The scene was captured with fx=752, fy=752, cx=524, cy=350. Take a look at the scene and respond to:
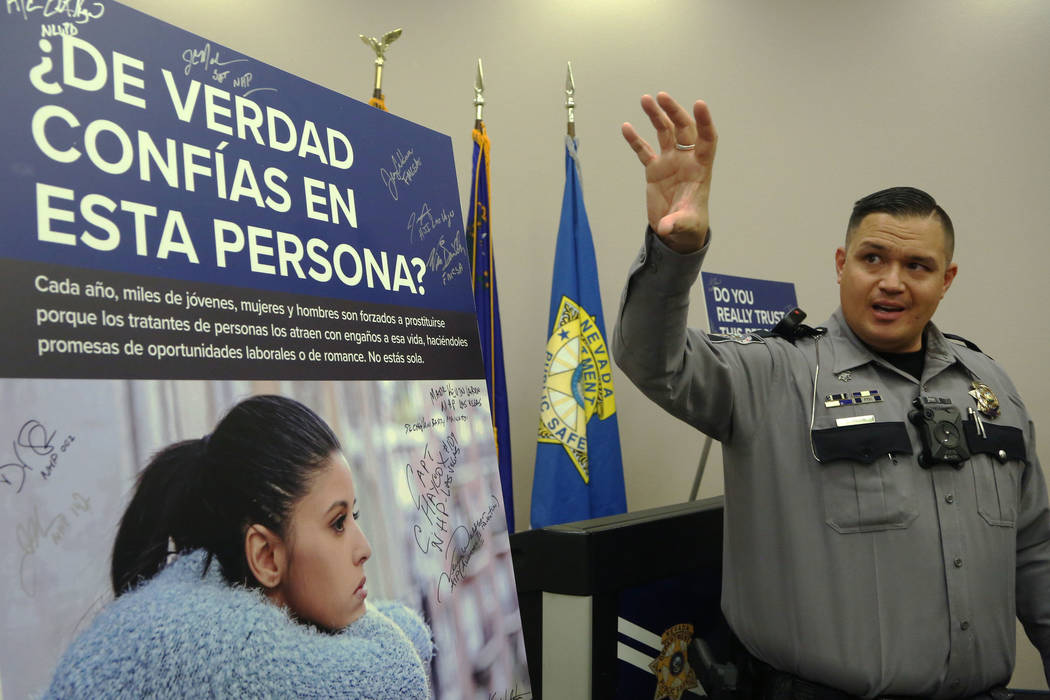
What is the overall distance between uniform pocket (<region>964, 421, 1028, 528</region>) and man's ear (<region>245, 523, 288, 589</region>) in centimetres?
132

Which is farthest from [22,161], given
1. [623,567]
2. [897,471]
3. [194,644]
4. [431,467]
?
[897,471]

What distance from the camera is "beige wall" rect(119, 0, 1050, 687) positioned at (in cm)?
324

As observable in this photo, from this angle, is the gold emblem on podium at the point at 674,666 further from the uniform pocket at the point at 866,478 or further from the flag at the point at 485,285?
the flag at the point at 485,285

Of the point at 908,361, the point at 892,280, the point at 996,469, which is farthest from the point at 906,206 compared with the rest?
the point at 996,469

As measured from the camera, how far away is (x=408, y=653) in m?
0.94

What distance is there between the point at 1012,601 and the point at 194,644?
151 cm

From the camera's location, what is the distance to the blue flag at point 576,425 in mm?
2662

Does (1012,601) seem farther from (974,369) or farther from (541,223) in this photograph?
(541,223)

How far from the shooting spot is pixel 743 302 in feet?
9.59
